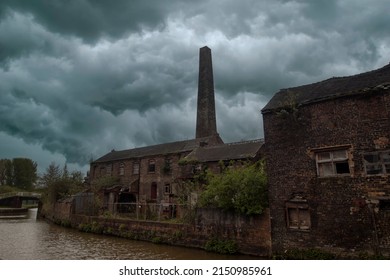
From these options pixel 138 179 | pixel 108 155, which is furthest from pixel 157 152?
pixel 108 155

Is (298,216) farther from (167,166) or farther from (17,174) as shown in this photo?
(17,174)

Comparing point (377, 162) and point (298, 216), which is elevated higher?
point (377, 162)

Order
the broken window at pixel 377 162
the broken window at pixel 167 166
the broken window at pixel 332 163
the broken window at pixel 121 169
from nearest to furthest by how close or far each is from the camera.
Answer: the broken window at pixel 377 162, the broken window at pixel 332 163, the broken window at pixel 167 166, the broken window at pixel 121 169

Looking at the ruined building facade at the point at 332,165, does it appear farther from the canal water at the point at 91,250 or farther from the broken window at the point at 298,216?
the canal water at the point at 91,250

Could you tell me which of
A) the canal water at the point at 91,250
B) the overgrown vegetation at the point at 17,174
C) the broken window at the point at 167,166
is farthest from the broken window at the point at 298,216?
the overgrown vegetation at the point at 17,174

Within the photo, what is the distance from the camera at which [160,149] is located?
33.6 m

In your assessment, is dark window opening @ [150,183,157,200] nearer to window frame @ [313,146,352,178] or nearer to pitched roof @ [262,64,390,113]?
pitched roof @ [262,64,390,113]

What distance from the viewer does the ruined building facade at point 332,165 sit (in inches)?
398

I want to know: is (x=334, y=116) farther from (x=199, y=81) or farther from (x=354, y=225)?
(x=199, y=81)

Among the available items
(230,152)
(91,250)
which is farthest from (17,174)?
(91,250)

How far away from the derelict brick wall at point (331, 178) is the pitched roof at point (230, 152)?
938 centimetres

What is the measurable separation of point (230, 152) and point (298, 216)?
12.7m

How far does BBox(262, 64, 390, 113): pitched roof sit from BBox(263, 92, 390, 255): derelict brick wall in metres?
0.27

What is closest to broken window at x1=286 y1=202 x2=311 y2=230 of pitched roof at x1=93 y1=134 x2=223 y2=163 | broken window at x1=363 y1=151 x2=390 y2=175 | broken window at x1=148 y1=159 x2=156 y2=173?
broken window at x1=363 y1=151 x2=390 y2=175
